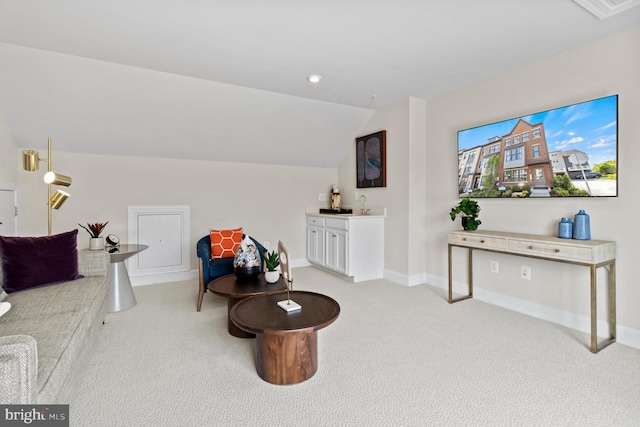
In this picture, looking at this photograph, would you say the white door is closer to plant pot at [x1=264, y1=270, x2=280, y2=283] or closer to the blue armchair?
the blue armchair

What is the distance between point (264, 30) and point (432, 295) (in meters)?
3.07

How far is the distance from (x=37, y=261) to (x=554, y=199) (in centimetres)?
412

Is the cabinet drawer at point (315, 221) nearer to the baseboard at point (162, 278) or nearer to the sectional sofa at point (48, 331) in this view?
the baseboard at point (162, 278)

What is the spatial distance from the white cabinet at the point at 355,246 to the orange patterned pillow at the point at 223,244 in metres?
1.31

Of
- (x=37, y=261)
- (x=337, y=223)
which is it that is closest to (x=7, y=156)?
(x=37, y=261)

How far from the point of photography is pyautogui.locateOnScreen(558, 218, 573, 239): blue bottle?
8.93 ft

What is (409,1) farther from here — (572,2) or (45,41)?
(45,41)

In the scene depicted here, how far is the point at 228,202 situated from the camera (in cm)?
479

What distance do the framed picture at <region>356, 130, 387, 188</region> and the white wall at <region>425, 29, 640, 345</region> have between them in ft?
1.99

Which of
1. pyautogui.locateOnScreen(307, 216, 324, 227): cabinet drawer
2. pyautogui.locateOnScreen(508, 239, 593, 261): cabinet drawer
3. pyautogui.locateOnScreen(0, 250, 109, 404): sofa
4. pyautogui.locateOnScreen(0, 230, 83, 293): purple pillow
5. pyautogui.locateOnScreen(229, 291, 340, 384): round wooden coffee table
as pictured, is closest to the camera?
pyautogui.locateOnScreen(0, 250, 109, 404): sofa

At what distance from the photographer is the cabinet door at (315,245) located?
493cm

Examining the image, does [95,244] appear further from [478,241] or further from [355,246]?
[478,241]

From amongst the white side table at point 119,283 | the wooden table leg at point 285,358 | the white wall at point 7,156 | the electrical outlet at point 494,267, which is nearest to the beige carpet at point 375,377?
the wooden table leg at point 285,358

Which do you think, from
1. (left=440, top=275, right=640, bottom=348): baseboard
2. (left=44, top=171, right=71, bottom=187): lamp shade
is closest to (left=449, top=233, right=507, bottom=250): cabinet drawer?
(left=440, top=275, right=640, bottom=348): baseboard
